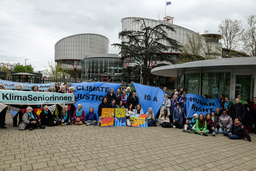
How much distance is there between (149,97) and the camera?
10.1m

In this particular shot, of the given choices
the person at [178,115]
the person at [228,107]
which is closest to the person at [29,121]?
the person at [178,115]

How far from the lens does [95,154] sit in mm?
5117

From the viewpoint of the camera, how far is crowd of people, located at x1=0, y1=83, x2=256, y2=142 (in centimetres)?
778

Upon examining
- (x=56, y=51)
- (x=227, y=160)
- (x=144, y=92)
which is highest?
(x=56, y=51)

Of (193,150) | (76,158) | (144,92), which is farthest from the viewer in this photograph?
(144,92)

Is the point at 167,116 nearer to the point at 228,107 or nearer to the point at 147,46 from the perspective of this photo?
the point at 228,107

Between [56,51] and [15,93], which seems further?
[56,51]

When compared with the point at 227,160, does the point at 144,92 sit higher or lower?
higher

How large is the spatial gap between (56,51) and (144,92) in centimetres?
10188

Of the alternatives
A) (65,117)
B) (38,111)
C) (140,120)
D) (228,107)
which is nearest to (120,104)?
(140,120)

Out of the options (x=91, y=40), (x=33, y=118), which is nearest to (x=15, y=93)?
(x=33, y=118)

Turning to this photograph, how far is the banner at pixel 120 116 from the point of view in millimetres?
9016

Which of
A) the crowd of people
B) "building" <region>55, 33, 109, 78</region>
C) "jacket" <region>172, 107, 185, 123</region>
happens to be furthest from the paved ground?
"building" <region>55, 33, 109, 78</region>

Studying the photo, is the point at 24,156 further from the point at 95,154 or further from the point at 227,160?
the point at 227,160
